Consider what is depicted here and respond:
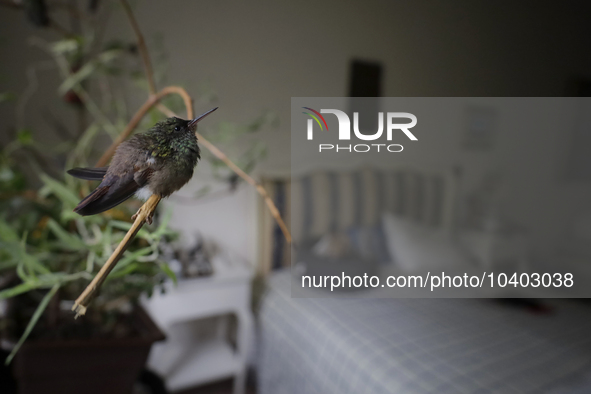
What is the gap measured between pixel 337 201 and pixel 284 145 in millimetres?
245

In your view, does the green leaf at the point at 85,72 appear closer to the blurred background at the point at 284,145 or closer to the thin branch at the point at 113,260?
the blurred background at the point at 284,145

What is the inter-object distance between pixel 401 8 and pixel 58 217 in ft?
1.60

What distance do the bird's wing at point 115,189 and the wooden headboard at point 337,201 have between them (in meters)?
0.74

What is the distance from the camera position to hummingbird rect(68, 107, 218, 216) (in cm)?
6

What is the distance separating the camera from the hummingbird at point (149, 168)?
6 centimetres

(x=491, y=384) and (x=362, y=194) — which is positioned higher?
(x=362, y=194)

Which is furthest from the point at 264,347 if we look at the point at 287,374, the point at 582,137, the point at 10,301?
the point at 582,137

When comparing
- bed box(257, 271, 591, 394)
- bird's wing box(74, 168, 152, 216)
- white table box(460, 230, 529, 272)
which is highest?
bird's wing box(74, 168, 152, 216)

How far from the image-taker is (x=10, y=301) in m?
0.39

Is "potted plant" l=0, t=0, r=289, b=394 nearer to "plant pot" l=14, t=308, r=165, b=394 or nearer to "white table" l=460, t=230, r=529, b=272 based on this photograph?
"plant pot" l=14, t=308, r=165, b=394

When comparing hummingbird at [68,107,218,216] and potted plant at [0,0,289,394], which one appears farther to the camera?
potted plant at [0,0,289,394]

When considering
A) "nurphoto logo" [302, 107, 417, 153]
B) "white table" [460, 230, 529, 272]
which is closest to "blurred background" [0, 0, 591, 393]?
"white table" [460, 230, 529, 272]

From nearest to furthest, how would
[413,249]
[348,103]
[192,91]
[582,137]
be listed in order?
[582,137], [348,103], [413,249], [192,91]

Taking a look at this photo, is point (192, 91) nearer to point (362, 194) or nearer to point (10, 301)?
point (362, 194)
